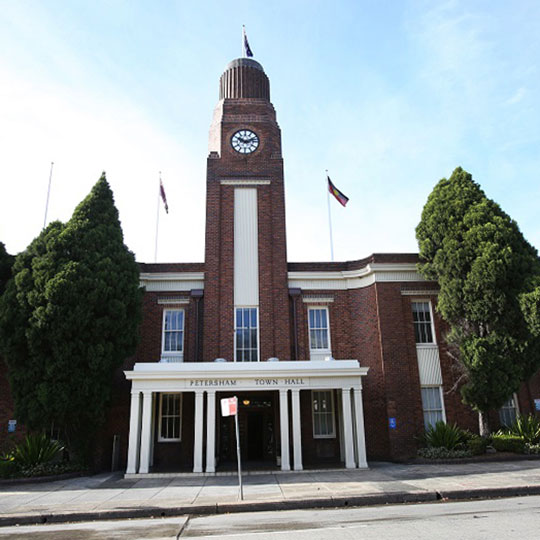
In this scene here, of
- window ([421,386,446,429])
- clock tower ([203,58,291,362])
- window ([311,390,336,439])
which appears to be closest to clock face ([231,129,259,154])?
clock tower ([203,58,291,362])

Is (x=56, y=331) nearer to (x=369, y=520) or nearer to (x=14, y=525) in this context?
(x=14, y=525)

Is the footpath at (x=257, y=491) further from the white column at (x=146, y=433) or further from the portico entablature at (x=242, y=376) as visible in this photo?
the portico entablature at (x=242, y=376)

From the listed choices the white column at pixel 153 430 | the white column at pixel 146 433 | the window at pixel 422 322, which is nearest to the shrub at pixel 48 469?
the white column at pixel 146 433

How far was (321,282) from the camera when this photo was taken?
22250 mm

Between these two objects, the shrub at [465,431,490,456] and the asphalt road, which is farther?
the shrub at [465,431,490,456]

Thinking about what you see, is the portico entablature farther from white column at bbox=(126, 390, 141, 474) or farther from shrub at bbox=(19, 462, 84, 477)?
shrub at bbox=(19, 462, 84, 477)

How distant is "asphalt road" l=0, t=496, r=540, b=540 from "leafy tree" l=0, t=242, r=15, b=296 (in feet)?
39.0

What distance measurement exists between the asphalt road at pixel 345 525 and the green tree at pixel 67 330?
6826mm

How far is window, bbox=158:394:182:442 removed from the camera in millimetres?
19906

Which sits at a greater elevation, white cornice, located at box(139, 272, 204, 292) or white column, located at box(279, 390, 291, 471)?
white cornice, located at box(139, 272, 204, 292)

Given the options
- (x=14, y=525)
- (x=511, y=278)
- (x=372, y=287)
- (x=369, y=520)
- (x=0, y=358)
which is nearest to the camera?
(x=369, y=520)

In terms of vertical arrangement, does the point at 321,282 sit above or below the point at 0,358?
above

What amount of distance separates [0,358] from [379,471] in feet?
50.5

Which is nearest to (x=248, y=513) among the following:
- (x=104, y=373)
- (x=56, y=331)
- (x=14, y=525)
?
(x=14, y=525)
